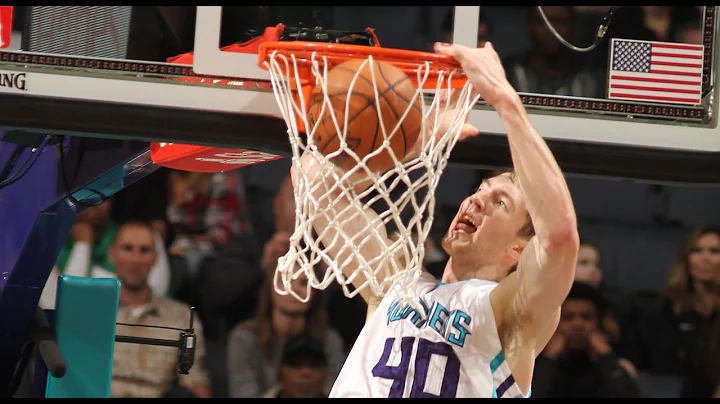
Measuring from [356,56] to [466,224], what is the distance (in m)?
0.69

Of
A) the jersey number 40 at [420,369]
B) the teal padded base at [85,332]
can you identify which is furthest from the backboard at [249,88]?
A: the teal padded base at [85,332]

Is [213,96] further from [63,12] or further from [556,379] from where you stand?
[556,379]

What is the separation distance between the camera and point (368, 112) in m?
2.61

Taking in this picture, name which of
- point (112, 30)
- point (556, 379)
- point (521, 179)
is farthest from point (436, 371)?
point (556, 379)

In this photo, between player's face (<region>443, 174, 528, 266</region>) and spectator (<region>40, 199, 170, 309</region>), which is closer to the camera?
player's face (<region>443, 174, 528, 266</region>)

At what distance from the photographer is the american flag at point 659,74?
313cm

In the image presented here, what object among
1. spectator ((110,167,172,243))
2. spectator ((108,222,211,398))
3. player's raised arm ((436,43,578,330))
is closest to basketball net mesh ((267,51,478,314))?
player's raised arm ((436,43,578,330))

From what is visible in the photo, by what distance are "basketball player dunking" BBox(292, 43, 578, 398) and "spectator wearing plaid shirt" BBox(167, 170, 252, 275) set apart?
7.07 ft

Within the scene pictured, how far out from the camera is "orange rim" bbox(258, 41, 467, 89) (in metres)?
2.69

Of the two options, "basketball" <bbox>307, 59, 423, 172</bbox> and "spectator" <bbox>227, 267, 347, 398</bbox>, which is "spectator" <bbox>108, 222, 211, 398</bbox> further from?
"basketball" <bbox>307, 59, 423, 172</bbox>

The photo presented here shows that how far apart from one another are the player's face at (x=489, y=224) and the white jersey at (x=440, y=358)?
157mm

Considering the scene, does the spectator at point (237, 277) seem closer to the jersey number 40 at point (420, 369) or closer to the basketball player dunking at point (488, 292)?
the basketball player dunking at point (488, 292)
